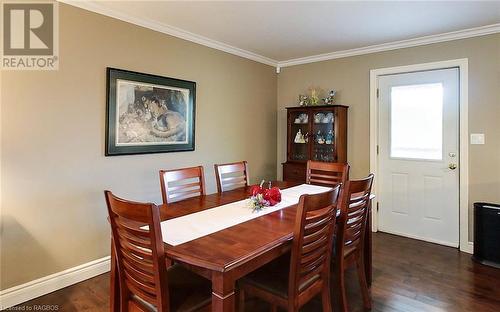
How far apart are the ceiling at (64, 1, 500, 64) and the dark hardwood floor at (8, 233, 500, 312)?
2.36 metres

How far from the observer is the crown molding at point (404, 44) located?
3.30 meters

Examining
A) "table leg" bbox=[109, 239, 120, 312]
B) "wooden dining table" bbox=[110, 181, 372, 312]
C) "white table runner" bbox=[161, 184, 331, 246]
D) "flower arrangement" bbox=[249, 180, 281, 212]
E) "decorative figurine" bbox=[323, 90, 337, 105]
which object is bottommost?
"table leg" bbox=[109, 239, 120, 312]

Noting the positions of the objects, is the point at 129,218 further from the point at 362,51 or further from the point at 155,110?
the point at 362,51

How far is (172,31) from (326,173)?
219cm

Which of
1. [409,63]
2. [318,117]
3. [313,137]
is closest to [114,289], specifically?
[313,137]

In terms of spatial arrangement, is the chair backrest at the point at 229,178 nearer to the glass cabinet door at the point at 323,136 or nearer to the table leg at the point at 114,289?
the table leg at the point at 114,289

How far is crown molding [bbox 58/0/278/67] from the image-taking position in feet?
8.91

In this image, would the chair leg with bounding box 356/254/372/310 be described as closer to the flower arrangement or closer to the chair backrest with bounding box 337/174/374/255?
the chair backrest with bounding box 337/174/374/255

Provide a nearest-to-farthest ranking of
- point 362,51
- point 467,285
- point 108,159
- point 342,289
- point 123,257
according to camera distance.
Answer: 1. point 123,257
2. point 342,289
3. point 467,285
4. point 108,159
5. point 362,51

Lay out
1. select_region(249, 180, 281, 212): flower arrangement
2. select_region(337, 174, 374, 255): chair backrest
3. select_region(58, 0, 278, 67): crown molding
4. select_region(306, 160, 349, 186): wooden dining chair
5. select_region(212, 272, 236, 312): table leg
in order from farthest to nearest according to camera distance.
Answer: select_region(306, 160, 349, 186): wooden dining chair, select_region(58, 0, 278, 67): crown molding, select_region(249, 180, 281, 212): flower arrangement, select_region(337, 174, 374, 255): chair backrest, select_region(212, 272, 236, 312): table leg

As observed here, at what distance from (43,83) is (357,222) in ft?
8.53

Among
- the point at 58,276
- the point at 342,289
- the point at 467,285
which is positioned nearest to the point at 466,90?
the point at 467,285

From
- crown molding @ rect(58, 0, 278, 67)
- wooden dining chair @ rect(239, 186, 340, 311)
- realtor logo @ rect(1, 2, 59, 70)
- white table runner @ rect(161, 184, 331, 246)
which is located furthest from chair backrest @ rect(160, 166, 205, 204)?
crown molding @ rect(58, 0, 278, 67)

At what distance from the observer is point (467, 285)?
2.68 meters
